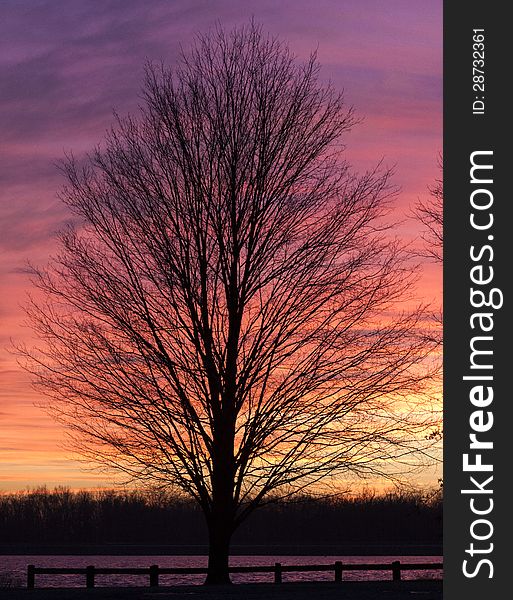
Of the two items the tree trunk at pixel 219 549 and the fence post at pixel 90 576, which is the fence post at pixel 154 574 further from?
the tree trunk at pixel 219 549

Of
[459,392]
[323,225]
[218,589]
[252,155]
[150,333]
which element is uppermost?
[252,155]

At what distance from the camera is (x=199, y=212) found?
89.8 ft

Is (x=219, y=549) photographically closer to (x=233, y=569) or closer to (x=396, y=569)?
(x=233, y=569)

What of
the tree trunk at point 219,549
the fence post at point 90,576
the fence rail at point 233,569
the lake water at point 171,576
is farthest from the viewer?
the lake water at point 171,576

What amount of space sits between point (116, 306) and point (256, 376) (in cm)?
440

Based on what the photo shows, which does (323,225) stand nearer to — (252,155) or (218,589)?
(252,155)

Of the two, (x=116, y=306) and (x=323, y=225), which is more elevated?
(x=323, y=225)

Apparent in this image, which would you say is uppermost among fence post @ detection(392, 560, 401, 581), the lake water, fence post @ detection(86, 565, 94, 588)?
fence post @ detection(392, 560, 401, 581)

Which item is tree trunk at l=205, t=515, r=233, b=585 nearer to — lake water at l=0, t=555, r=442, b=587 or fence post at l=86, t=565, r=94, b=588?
fence post at l=86, t=565, r=94, b=588

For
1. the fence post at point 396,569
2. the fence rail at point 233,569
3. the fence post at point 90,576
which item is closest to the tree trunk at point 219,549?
the fence rail at point 233,569

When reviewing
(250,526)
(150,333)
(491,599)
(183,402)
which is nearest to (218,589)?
(183,402)

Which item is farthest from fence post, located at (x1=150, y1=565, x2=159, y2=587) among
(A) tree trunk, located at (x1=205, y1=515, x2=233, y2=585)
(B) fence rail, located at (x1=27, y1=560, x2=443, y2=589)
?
(A) tree trunk, located at (x1=205, y1=515, x2=233, y2=585)

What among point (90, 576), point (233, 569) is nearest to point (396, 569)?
point (233, 569)

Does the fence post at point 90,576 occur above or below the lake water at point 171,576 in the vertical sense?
above
